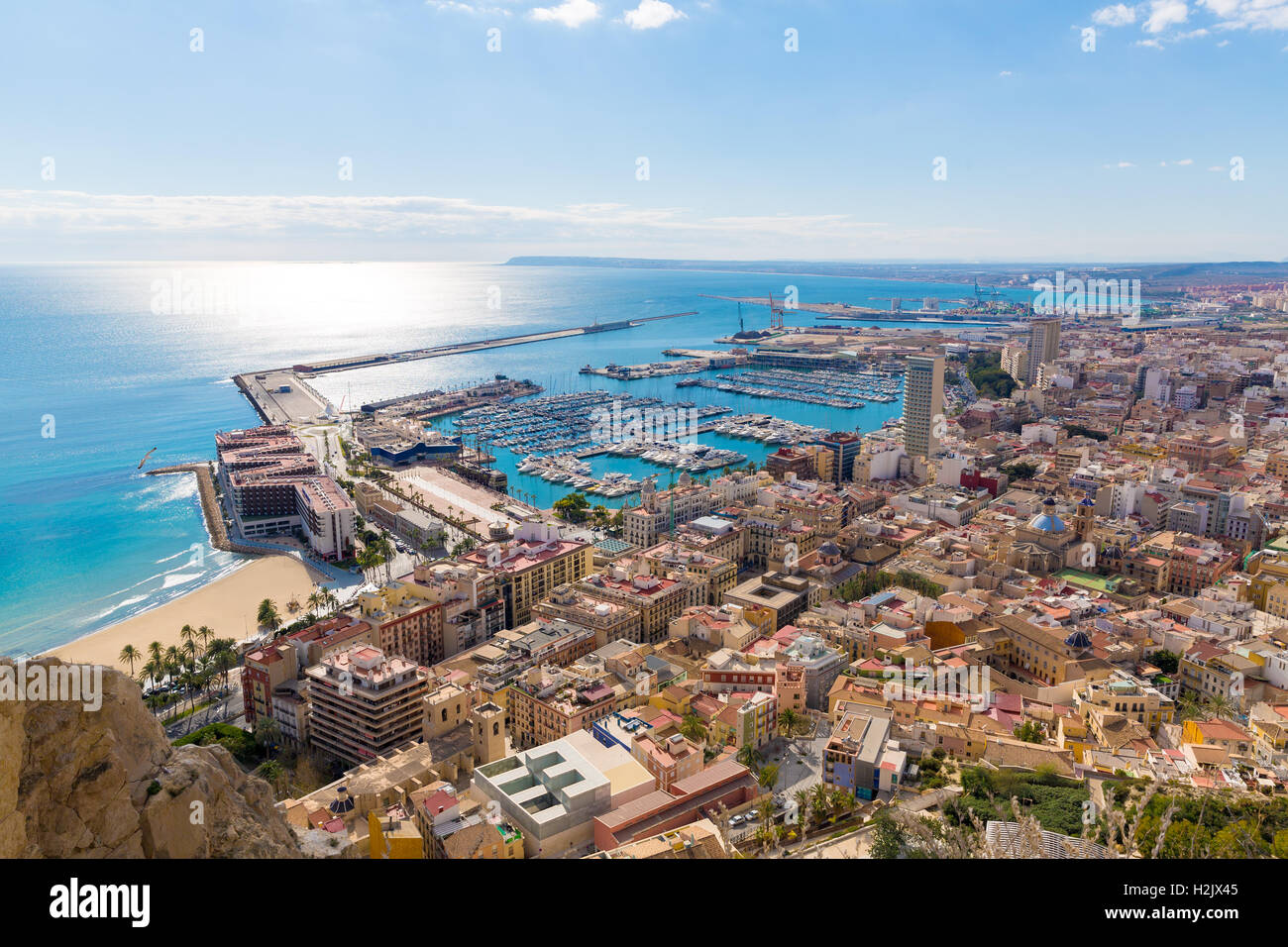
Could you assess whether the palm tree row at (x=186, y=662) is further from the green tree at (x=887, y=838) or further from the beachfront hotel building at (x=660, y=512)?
the green tree at (x=887, y=838)

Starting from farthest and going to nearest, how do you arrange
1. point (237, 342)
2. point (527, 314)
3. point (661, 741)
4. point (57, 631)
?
point (527, 314) < point (237, 342) < point (57, 631) < point (661, 741)

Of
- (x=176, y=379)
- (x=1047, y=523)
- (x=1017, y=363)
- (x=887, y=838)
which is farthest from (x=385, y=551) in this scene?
(x=1017, y=363)

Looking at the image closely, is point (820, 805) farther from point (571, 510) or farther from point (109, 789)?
point (571, 510)

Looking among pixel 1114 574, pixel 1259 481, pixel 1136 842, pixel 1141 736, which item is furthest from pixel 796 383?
pixel 1136 842

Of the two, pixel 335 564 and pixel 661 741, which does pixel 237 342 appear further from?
pixel 661 741

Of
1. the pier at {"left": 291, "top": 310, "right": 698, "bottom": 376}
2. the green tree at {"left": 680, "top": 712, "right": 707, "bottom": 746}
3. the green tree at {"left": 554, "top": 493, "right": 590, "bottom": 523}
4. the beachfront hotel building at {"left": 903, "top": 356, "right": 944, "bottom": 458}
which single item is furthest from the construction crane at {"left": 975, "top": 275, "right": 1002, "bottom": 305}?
the green tree at {"left": 680, "top": 712, "right": 707, "bottom": 746}

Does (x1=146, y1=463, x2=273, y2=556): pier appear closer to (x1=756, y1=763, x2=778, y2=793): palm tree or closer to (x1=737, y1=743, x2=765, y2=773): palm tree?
(x1=737, y1=743, x2=765, y2=773): palm tree
